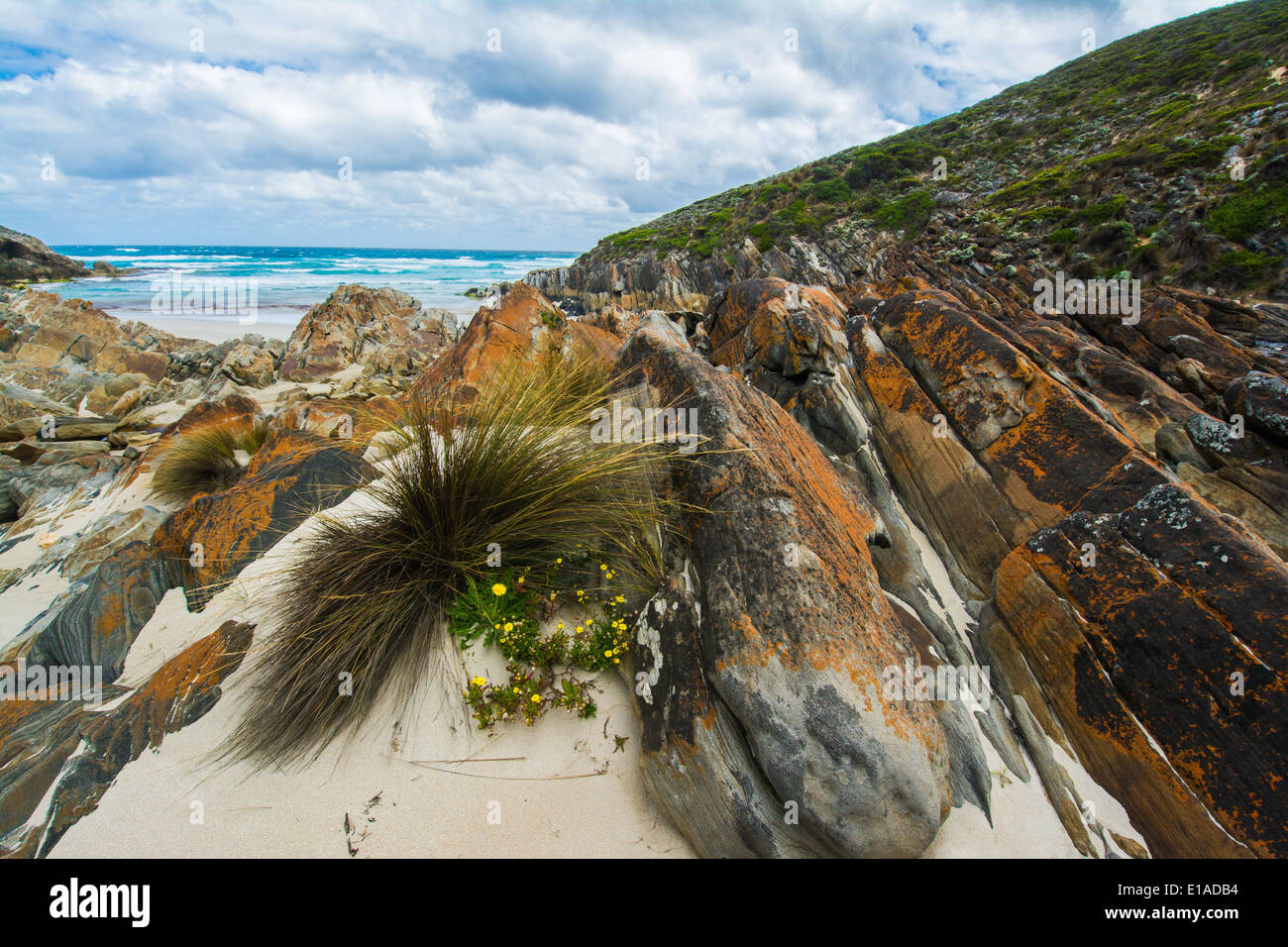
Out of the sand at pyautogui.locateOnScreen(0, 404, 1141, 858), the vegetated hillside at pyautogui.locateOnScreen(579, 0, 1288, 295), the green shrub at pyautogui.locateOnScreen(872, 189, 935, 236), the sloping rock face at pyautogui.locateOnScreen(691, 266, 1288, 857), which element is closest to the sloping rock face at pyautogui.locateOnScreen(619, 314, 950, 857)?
the sand at pyautogui.locateOnScreen(0, 404, 1141, 858)

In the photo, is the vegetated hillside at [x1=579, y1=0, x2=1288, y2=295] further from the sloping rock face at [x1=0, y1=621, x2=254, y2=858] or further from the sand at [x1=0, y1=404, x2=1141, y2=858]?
the sloping rock face at [x1=0, y1=621, x2=254, y2=858]

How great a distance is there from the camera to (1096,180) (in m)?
30.8

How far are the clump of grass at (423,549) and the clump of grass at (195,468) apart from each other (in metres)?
3.59

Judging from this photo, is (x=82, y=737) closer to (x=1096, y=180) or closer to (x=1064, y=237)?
(x=1064, y=237)

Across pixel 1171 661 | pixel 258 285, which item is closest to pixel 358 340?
pixel 1171 661

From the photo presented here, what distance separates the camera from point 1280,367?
37.0 ft

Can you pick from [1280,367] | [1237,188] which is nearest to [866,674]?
[1280,367]

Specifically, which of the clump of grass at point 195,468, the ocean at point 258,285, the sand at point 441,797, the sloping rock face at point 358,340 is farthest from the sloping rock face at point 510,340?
the ocean at point 258,285

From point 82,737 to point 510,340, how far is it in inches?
273

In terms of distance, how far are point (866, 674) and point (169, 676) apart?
12.9 feet

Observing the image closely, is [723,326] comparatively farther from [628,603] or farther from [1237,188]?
[1237,188]

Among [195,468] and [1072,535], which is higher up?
[195,468]

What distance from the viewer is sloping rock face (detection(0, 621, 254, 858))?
228cm
